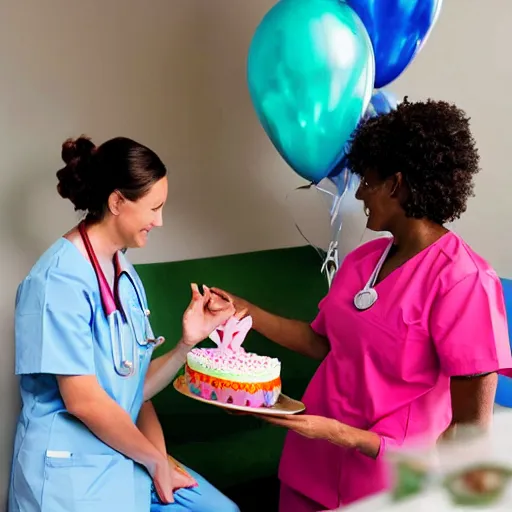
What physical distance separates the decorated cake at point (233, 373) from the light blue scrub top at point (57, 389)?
0.60 ft

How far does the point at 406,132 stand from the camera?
1.52 meters

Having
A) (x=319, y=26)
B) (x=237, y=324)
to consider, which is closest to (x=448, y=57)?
(x=319, y=26)


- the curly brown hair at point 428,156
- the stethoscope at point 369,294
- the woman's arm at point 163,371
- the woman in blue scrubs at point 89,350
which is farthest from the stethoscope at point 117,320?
the curly brown hair at point 428,156

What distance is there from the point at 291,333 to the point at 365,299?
324 millimetres

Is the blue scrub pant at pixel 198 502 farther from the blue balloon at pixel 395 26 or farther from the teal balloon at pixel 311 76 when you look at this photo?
the blue balloon at pixel 395 26

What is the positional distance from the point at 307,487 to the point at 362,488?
0.16 meters

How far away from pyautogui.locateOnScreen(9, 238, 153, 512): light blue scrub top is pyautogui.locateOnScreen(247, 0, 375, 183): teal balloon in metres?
0.61

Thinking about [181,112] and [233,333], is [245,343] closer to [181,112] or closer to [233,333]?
[233,333]

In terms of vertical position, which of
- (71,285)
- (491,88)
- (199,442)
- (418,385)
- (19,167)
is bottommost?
(199,442)

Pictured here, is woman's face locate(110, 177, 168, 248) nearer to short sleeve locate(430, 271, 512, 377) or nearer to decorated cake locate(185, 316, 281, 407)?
decorated cake locate(185, 316, 281, 407)

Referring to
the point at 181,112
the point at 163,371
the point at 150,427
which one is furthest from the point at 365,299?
the point at 181,112

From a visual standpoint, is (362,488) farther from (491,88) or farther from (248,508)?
(491,88)

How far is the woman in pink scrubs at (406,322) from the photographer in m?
1.43

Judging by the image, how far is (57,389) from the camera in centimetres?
146
